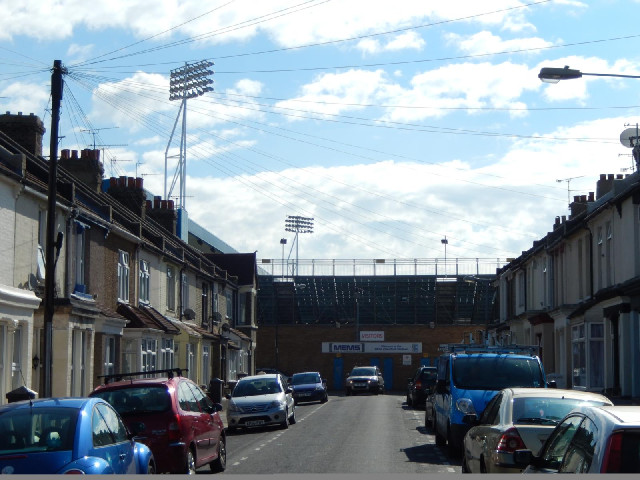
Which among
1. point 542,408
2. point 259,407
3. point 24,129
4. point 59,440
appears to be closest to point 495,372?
point 542,408

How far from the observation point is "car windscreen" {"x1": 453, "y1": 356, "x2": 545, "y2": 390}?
64.0 feet

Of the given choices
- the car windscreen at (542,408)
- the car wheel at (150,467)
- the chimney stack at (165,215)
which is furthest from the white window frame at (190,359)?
the car windscreen at (542,408)

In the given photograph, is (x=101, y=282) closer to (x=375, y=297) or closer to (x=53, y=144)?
(x=53, y=144)

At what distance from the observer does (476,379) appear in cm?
1977

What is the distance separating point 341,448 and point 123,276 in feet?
46.6

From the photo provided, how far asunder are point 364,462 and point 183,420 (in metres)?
4.36

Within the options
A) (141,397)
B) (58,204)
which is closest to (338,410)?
(58,204)

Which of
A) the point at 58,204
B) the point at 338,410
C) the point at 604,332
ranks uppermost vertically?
the point at 58,204

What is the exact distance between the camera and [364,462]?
709 inches

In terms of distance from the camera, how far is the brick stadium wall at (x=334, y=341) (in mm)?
76125

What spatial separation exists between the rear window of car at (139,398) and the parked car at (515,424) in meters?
4.69

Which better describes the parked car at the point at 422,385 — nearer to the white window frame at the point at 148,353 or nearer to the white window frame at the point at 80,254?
the white window frame at the point at 148,353

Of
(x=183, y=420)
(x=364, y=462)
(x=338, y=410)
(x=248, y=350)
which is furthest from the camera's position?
(x=248, y=350)

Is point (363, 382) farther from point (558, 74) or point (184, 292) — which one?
point (558, 74)
